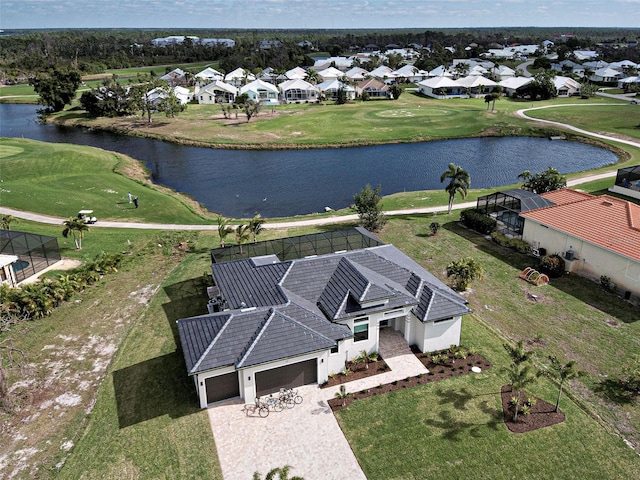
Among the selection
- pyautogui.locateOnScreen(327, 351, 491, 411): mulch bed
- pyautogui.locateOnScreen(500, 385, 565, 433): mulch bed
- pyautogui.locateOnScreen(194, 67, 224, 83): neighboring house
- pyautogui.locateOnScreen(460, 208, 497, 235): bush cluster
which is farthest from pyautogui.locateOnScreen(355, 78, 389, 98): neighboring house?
pyautogui.locateOnScreen(500, 385, 565, 433): mulch bed

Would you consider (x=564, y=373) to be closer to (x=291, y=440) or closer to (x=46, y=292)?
(x=291, y=440)

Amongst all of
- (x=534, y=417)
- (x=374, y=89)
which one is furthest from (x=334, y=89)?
(x=534, y=417)

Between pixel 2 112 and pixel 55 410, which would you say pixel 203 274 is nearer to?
pixel 55 410

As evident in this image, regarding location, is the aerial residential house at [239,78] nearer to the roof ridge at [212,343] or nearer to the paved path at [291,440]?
the roof ridge at [212,343]

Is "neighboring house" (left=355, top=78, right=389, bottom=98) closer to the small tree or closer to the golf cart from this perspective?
the golf cart

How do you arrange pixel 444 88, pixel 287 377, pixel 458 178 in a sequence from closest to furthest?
pixel 287 377
pixel 458 178
pixel 444 88

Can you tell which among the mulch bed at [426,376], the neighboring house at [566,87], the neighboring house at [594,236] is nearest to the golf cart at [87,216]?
the mulch bed at [426,376]

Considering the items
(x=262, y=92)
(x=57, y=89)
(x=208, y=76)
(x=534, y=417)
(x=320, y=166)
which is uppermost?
(x=208, y=76)
